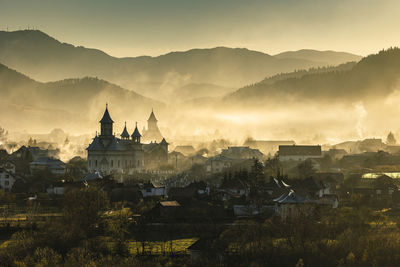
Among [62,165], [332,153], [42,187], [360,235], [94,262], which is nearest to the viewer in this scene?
[94,262]

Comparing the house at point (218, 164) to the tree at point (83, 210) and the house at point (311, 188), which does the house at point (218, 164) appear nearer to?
the house at point (311, 188)

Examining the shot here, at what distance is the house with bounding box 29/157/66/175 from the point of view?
157 metres

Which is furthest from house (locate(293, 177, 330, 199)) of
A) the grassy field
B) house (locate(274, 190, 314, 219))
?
the grassy field

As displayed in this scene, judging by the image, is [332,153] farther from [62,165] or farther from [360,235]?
[360,235]

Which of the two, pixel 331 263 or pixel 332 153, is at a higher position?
pixel 332 153

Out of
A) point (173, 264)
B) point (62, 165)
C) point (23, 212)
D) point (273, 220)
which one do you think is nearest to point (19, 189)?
point (23, 212)

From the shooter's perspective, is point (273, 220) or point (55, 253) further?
point (273, 220)

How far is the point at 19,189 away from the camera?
4929 inches

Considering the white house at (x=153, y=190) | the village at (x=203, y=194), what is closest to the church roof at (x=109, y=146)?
the village at (x=203, y=194)

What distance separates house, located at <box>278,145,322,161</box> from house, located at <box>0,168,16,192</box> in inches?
2859

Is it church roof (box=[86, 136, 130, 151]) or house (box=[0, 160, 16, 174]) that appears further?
church roof (box=[86, 136, 130, 151])

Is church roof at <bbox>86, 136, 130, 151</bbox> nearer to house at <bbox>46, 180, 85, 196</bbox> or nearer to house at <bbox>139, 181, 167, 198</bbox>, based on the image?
house at <bbox>46, 180, 85, 196</bbox>

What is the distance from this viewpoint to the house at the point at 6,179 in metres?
132

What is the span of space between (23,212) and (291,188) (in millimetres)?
36609
